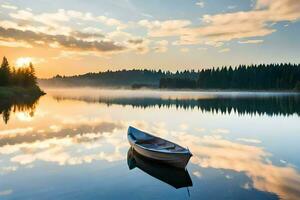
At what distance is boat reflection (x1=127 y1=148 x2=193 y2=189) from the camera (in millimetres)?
19203

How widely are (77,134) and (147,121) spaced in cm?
1618

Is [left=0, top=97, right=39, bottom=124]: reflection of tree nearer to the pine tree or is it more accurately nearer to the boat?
the pine tree

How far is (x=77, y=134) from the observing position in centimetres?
3672

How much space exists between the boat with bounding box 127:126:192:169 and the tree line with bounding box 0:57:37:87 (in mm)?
86463

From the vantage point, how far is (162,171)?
21312 millimetres

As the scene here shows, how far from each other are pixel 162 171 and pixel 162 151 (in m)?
1.30

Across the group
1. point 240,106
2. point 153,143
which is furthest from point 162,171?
point 240,106

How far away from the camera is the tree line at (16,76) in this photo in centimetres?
10171

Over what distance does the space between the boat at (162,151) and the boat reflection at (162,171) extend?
388 mm

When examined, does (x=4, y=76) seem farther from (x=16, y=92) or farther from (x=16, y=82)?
(x=16, y=82)

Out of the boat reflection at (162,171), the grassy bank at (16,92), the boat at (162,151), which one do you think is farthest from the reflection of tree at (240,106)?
the boat reflection at (162,171)

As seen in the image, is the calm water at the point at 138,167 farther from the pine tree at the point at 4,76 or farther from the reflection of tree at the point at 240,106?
the pine tree at the point at 4,76

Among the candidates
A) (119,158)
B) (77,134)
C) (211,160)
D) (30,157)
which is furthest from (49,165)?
(77,134)

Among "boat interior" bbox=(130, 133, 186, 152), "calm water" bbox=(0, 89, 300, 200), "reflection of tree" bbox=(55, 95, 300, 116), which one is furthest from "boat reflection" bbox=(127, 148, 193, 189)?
"reflection of tree" bbox=(55, 95, 300, 116)
